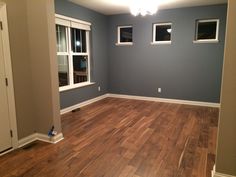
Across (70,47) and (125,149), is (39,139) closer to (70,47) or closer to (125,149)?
(125,149)

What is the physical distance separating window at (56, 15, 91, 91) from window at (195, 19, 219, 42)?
10.1 feet

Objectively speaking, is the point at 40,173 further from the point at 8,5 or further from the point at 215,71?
the point at 215,71

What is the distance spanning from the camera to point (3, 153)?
276 centimetres

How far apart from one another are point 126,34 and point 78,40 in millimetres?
1706

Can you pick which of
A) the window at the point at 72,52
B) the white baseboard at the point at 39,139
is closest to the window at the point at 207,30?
the window at the point at 72,52

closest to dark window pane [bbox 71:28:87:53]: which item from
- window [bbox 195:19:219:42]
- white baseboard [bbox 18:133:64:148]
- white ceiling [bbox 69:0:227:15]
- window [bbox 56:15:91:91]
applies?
window [bbox 56:15:91:91]

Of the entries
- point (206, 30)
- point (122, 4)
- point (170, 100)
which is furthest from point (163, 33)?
point (170, 100)

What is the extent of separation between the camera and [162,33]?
18.4 ft

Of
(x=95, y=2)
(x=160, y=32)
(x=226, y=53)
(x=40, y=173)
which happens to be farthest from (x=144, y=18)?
(x=40, y=173)

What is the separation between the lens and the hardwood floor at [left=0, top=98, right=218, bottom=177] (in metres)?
2.37

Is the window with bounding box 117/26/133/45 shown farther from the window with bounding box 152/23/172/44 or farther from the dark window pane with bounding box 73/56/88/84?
the dark window pane with bounding box 73/56/88/84

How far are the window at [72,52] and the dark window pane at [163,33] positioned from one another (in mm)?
2072

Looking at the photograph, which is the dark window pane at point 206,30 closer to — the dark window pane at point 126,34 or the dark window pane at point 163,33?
the dark window pane at point 163,33

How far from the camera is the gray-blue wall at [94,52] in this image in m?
4.59
